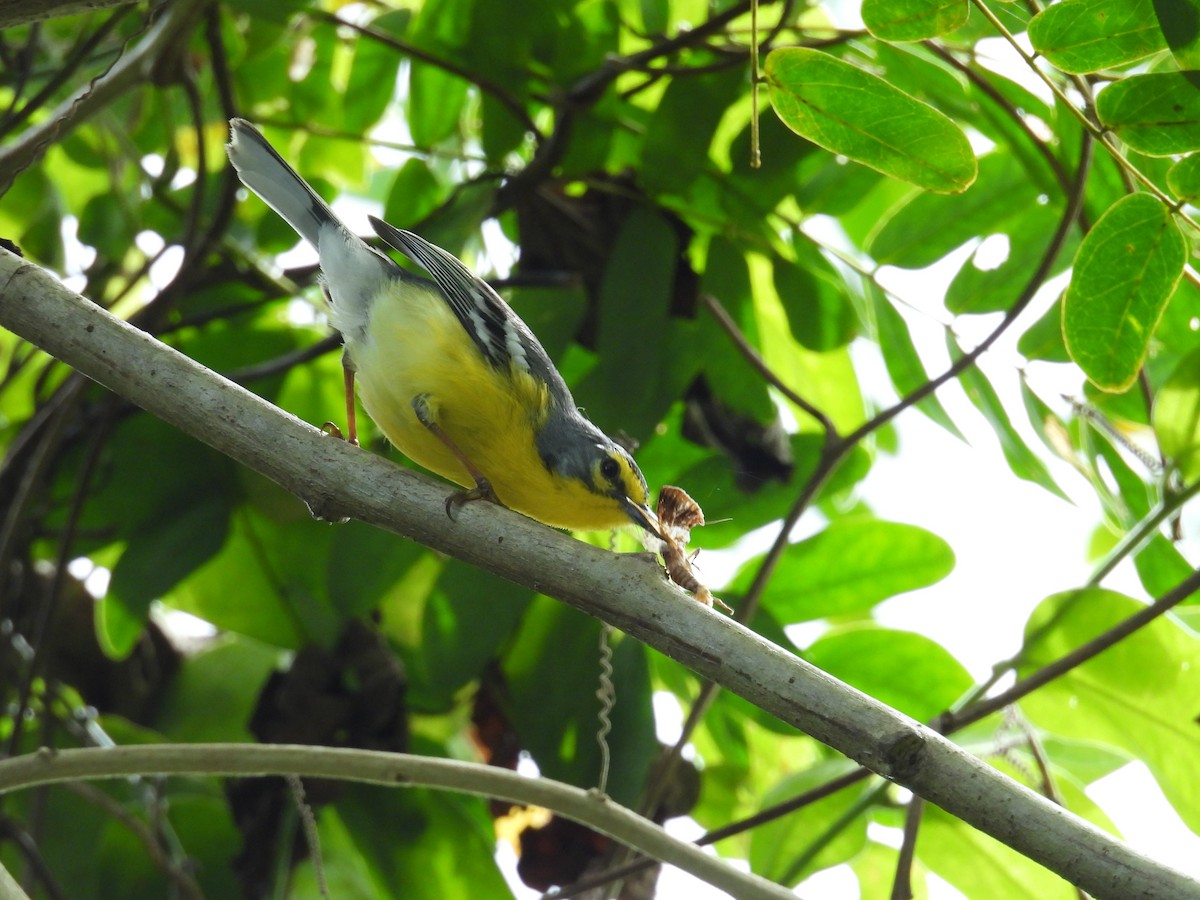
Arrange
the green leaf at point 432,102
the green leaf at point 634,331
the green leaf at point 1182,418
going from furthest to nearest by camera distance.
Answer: the green leaf at point 432,102 → the green leaf at point 634,331 → the green leaf at point 1182,418

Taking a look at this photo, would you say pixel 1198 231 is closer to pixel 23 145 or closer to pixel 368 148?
pixel 23 145

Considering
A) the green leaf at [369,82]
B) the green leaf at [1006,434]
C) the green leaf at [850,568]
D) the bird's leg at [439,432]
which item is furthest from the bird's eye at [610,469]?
the green leaf at [369,82]

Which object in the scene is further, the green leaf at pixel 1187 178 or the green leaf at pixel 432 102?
the green leaf at pixel 432 102

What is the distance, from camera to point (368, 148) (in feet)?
A: 13.2

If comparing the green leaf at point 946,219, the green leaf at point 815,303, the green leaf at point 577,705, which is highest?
the green leaf at point 946,219

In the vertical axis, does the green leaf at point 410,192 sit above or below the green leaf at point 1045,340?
above

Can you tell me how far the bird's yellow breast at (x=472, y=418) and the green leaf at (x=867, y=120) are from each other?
2.73 feet

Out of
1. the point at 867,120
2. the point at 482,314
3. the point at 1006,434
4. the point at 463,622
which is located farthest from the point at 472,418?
the point at 1006,434

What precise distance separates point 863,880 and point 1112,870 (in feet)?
5.65

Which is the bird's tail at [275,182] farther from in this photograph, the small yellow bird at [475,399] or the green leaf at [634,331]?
the green leaf at [634,331]

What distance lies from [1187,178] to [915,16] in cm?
53

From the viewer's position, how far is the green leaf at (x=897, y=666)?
2.76 m

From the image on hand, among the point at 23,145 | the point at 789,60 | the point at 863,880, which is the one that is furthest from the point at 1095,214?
the point at 23,145

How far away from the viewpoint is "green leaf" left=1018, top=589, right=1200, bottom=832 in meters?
2.52
